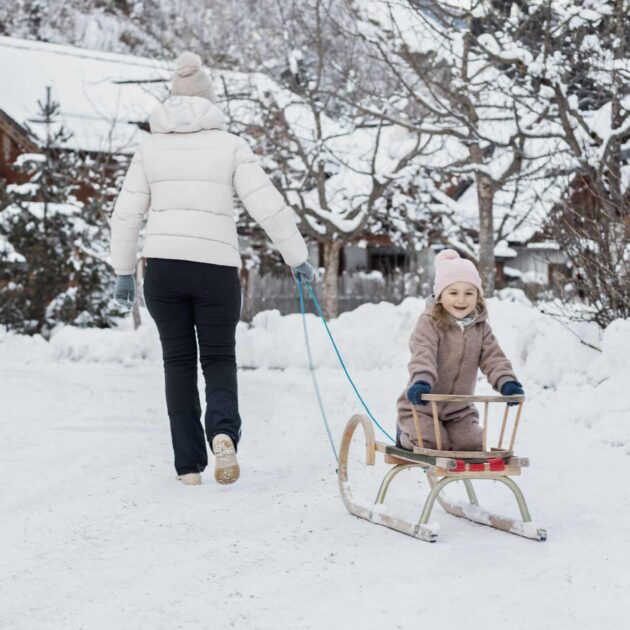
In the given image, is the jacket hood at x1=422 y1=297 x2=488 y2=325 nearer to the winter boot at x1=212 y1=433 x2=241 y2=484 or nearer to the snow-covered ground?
the snow-covered ground

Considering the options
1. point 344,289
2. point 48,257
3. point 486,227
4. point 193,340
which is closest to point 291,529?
point 193,340

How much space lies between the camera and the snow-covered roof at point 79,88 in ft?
102

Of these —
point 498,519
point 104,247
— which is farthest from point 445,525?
point 104,247

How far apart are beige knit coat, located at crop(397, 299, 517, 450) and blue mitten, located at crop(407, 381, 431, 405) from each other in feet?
0.64

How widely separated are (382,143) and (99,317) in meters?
11.4

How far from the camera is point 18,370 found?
39.6ft

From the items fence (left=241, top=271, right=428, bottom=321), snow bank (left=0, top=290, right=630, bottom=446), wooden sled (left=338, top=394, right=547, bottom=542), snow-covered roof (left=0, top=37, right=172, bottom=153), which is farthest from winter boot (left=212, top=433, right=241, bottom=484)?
snow-covered roof (left=0, top=37, right=172, bottom=153)

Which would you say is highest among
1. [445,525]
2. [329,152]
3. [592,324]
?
[329,152]

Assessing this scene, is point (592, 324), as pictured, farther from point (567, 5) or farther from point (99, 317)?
point (99, 317)

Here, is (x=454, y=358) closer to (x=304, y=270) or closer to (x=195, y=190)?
(x=304, y=270)

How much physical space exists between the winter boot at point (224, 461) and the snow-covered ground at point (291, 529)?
11cm

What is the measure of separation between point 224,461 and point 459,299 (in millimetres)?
1437

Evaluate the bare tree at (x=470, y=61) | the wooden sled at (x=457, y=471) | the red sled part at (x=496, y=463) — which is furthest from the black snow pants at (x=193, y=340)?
the bare tree at (x=470, y=61)

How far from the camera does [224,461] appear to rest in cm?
507
